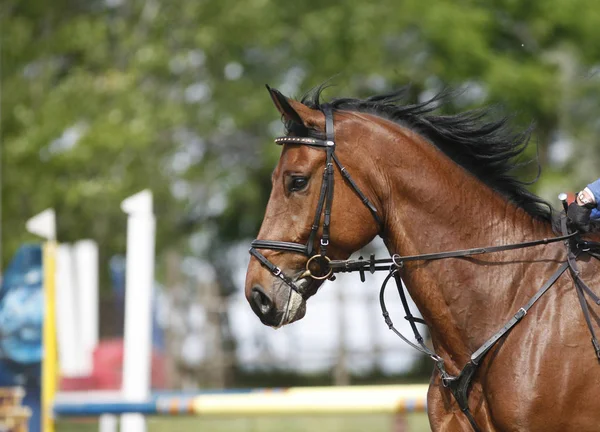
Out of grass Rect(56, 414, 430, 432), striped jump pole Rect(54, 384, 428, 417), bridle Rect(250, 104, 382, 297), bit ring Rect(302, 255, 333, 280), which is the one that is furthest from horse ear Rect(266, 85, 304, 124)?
grass Rect(56, 414, 430, 432)

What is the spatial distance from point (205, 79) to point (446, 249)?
1768 cm

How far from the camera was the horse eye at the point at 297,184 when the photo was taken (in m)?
4.16

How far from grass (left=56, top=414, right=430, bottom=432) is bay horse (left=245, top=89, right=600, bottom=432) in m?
8.32

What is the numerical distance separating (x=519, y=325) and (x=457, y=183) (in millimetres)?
747

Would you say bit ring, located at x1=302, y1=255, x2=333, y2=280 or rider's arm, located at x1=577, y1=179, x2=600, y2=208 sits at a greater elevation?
rider's arm, located at x1=577, y1=179, x2=600, y2=208

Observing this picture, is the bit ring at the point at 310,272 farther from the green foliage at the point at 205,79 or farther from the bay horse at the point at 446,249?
the green foliage at the point at 205,79

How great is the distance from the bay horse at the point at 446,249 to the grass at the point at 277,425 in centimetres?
832

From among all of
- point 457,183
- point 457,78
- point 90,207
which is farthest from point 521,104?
point 457,183

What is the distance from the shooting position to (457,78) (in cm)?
1881

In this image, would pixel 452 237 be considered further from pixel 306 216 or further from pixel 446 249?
pixel 306 216

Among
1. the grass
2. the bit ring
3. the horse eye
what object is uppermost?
the horse eye

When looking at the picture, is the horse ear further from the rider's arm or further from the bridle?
the rider's arm

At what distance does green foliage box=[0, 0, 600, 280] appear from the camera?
16391 mm

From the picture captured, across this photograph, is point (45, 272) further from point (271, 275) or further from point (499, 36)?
point (499, 36)
